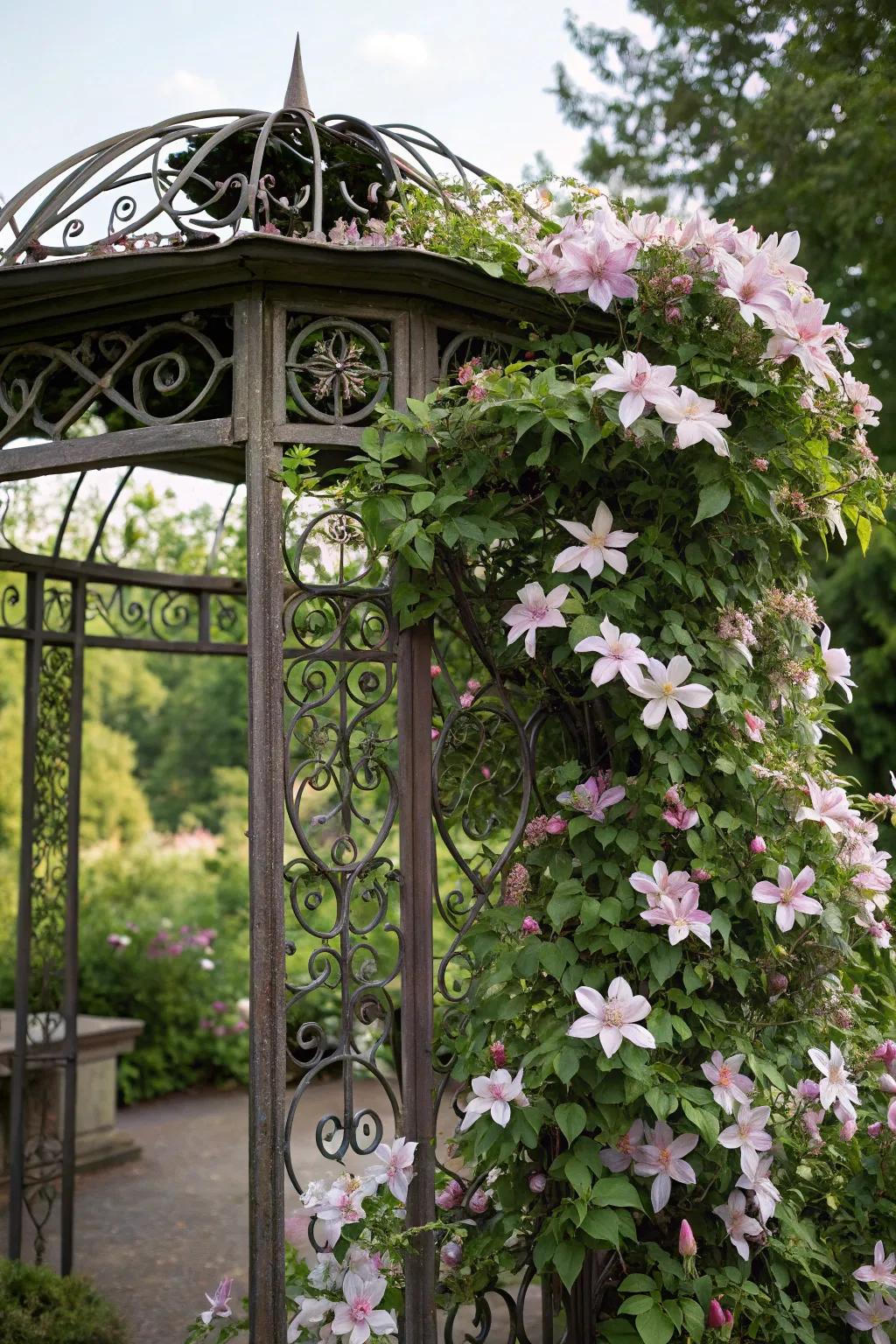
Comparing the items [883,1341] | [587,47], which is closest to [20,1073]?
[883,1341]

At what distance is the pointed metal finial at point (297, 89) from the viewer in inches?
125

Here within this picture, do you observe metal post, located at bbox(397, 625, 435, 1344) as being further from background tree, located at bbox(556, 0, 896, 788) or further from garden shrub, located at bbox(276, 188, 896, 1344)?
background tree, located at bbox(556, 0, 896, 788)

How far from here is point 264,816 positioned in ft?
8.56

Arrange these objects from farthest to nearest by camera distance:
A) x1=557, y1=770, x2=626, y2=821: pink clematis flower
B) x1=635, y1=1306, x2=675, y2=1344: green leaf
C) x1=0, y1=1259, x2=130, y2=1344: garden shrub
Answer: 1. x1=0, y1=1259, x2=130, y2=1344: garden shrub
2. x1=557, y1=770, x2=626, y2=821: pink clematis flower
3. x1=635, y1=1306, x2=675, y2=1344: green leaf

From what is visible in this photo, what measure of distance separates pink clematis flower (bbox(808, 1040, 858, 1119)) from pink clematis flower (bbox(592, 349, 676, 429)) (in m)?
1.43

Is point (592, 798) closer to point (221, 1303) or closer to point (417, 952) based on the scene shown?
point (417, 952)

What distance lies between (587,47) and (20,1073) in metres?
8.93

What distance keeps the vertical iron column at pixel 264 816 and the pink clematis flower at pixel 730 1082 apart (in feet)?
3.09

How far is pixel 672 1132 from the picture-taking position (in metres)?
2.48

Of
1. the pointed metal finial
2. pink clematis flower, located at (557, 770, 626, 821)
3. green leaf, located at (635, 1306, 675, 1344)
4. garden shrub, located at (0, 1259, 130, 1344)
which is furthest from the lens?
garden shrub, located at (0, 1259, 130, 1344)

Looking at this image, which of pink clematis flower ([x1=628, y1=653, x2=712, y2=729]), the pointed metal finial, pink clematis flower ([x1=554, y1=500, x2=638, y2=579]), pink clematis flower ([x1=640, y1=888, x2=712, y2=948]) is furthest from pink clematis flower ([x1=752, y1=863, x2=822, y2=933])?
the pointed metal finial

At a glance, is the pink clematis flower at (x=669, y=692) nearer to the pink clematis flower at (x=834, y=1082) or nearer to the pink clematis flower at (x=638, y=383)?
the pink clematis flower at (x=638, y=383)

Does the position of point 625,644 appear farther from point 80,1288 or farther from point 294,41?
point 80,1288

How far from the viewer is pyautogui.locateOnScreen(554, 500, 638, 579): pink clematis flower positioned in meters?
2.58
